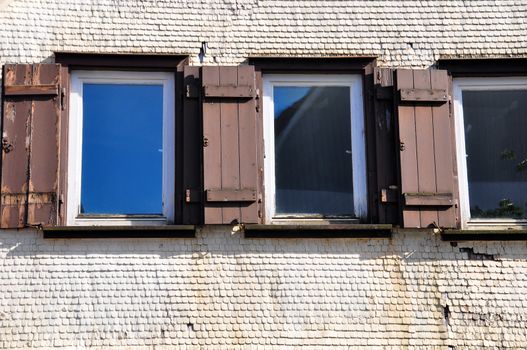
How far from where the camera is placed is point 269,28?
22.9 feet

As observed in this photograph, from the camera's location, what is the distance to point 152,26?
695cm

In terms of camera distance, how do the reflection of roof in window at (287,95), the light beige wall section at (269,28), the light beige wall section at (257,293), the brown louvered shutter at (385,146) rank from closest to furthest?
the light beige wall section at (257,293) → the brown louvered shutter at (385,146) → the light beige wall section at (269,28) → the reflection of roof in window at (287,95)

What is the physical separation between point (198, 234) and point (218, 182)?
49 cm

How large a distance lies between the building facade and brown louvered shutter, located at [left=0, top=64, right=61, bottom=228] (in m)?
0.01

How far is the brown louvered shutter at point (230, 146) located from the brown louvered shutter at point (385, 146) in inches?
42.7

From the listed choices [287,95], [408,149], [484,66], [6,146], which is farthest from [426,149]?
[6,146]

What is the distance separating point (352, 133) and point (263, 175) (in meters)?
0.94

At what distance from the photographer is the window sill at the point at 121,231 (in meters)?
6.45

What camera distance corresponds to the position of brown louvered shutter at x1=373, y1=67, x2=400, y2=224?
6.62 meters

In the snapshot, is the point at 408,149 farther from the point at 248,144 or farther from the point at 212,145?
the point at 212,145

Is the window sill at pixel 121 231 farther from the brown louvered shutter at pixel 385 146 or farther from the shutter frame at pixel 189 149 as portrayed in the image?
the brown louvered shutter at pixel 385 146

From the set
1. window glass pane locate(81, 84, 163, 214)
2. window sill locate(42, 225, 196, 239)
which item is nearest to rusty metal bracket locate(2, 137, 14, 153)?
window glass pane locate(81, 84, 163, 214)

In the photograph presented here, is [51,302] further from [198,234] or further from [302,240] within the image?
[302,240]

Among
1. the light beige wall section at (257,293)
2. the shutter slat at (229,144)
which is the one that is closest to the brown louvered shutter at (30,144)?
the light beige wall section at (257,293)
